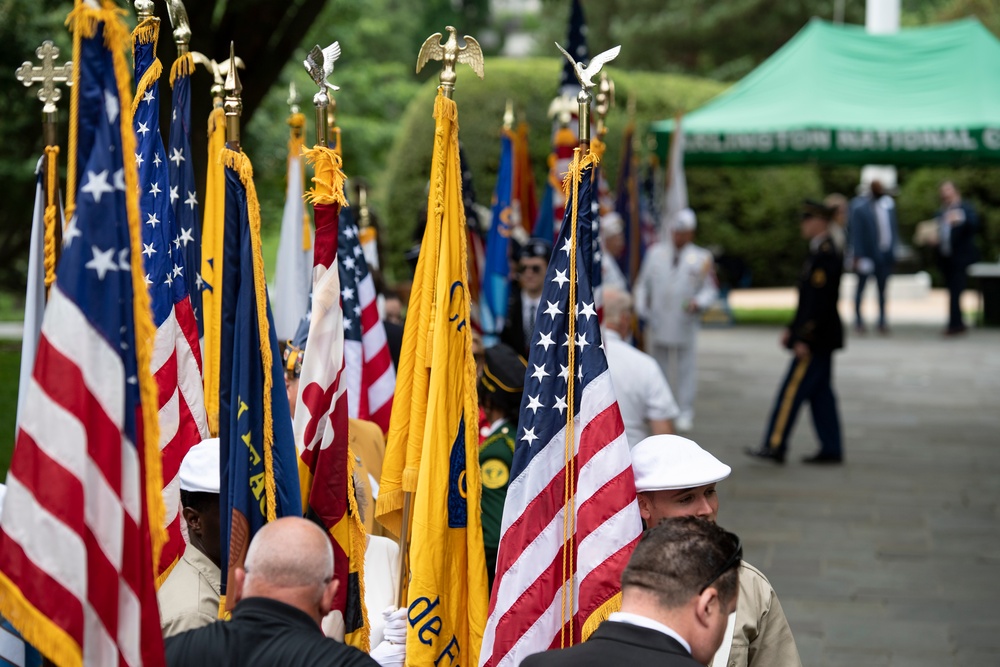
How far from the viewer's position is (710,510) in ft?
13.3

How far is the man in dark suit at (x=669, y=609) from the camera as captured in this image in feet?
9.65

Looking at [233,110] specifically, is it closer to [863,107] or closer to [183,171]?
[183,171]

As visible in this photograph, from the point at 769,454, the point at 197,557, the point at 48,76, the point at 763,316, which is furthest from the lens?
the point at 763,316

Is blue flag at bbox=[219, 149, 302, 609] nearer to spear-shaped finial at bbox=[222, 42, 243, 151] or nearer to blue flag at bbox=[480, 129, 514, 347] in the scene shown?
spear-shaped finial at bbox=[222, 42, 243, 151]

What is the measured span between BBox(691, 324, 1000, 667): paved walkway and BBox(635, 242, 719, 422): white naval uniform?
659 mm

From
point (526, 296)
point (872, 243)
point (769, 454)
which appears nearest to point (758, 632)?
point (526, 296)

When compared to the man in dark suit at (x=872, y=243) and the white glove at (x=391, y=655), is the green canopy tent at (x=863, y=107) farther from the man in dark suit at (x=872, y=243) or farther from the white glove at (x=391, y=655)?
the white glove at (x=391, y=655)

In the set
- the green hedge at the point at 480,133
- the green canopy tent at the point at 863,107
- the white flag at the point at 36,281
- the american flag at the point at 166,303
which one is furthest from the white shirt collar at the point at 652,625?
the green hedge at the point at 480,133

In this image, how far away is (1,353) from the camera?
13.5 metres

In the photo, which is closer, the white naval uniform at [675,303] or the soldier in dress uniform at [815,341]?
the soldier in dress uniform at [815,341]

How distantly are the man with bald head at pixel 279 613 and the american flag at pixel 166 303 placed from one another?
1.41m

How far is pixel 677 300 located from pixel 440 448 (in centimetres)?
771

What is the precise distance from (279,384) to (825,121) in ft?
39.2

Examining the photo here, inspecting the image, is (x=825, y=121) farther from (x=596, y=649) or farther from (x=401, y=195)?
(x=596, y=649)
